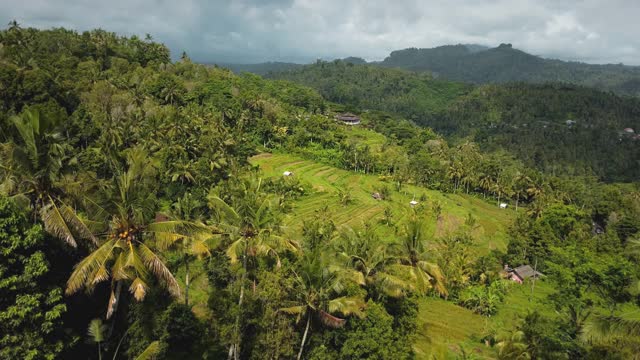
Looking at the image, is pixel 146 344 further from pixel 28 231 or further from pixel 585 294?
pixel 585 294

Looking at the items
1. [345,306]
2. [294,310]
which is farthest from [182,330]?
[345,306]

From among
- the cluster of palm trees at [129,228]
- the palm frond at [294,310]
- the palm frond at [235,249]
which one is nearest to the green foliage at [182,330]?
the cluster of palm trees at [129,228]

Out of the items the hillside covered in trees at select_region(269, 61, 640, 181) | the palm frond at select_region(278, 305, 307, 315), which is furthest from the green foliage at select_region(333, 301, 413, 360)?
the hillside covered in trees at select_region(269, 61, 640, 181)

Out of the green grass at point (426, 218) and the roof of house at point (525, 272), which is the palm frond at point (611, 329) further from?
the roof of house at point (525, 272)

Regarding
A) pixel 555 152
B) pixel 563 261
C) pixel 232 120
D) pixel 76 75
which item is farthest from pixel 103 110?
pixel 555 152

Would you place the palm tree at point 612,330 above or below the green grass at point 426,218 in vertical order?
above

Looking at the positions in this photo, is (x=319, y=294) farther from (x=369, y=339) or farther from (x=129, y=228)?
(x=129, y=228)

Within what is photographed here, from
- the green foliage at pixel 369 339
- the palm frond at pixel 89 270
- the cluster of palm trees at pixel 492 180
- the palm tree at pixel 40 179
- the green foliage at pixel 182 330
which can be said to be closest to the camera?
the palm frond at pixel 89 270

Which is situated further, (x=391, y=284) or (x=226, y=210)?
(x=391, y=284)
